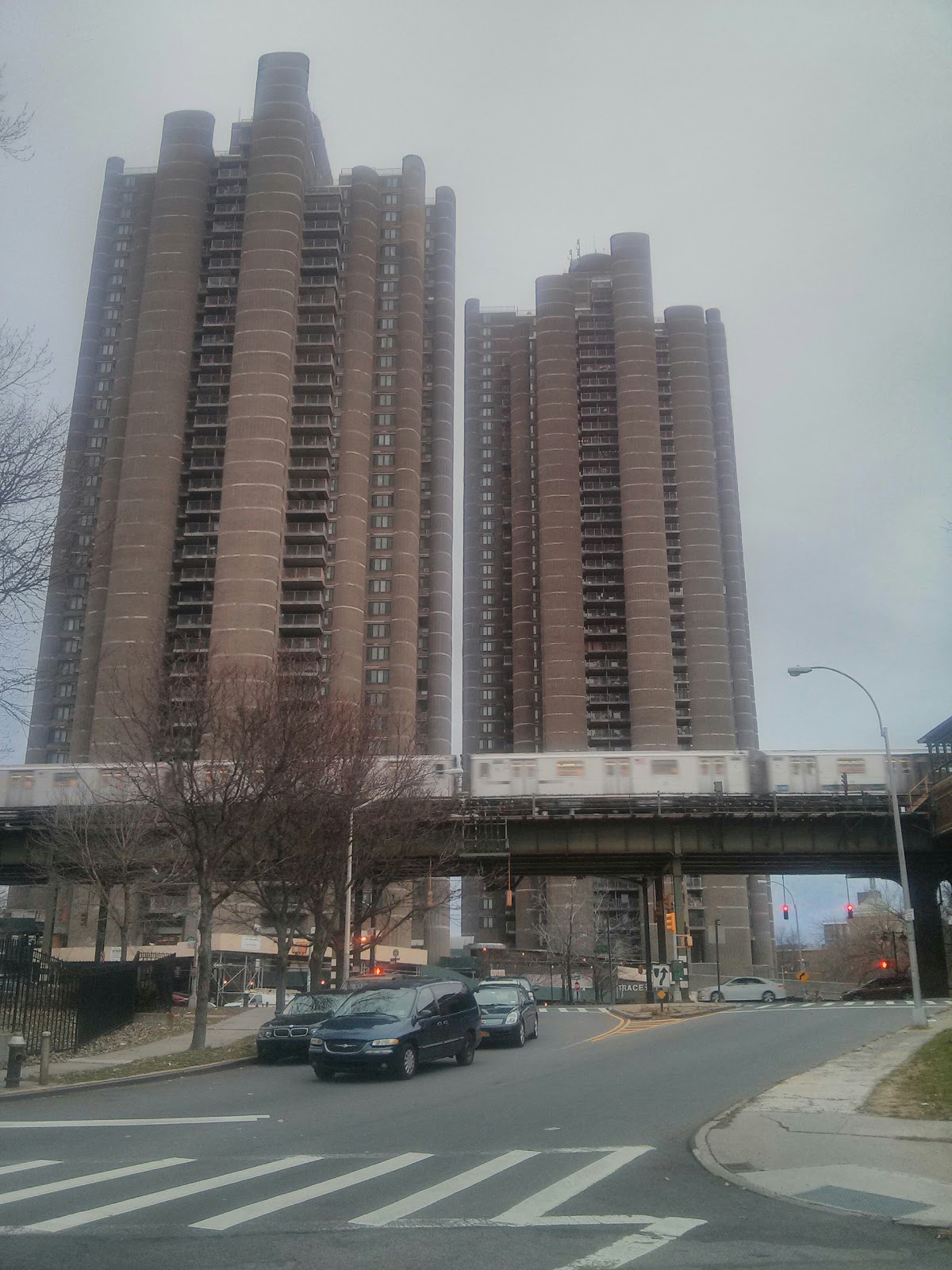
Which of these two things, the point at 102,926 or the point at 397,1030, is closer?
the point at 397,1030

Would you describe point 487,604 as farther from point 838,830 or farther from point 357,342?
point 838,830

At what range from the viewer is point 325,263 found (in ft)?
354

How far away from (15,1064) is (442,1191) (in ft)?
33.9

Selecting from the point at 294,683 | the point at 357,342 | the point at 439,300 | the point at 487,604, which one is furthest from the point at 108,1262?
the point at 487,604

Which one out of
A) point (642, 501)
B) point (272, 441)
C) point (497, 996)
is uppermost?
point (642, 501)

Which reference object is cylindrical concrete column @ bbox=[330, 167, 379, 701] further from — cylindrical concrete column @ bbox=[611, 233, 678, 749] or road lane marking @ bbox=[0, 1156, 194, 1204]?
road lane marking @ bbox=[0, 1156, 194, 1204]

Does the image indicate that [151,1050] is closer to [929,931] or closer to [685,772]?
[685,772]

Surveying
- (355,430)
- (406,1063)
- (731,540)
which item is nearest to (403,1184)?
(406,1063)

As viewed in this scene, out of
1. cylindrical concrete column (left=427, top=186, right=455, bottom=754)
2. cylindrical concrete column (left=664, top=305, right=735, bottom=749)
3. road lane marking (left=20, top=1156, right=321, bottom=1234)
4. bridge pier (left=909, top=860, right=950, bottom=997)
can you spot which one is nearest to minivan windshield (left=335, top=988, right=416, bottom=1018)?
road lane marking (left=20, top=1156, right=321, bottom=1234)

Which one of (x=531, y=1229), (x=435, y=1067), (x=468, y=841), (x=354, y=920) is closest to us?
(x=531, y=1229)

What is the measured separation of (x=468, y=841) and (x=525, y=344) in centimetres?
9770

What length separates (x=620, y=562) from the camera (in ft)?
387

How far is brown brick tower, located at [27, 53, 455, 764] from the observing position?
92812mm

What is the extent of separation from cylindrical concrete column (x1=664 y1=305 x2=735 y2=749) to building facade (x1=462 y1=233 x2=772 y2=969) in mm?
192
